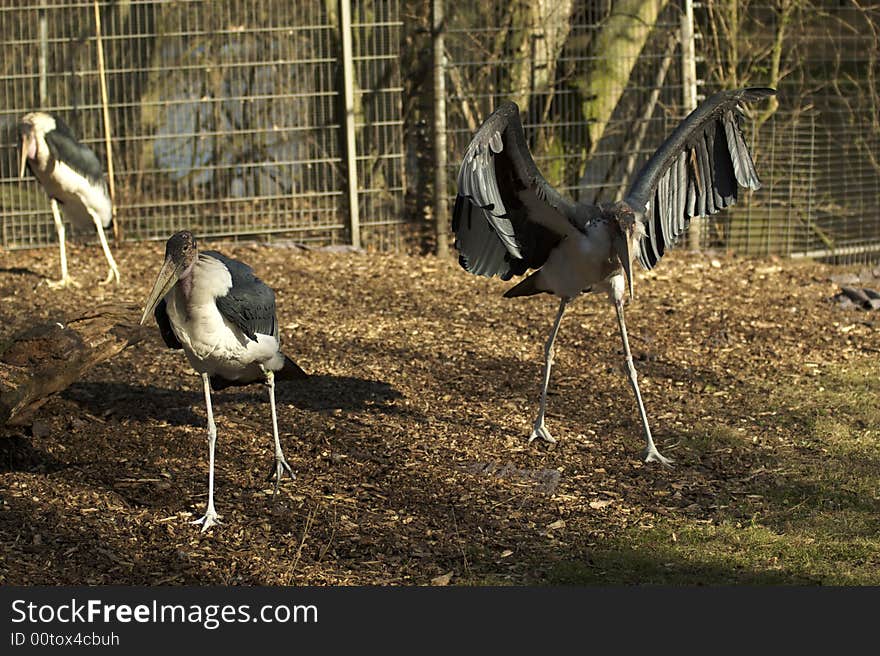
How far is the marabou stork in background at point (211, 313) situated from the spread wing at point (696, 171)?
1.99 metres

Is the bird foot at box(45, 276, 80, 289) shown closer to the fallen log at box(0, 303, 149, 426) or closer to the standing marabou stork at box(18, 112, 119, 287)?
the standing marabou stork at box(18, 112, 119, 287)

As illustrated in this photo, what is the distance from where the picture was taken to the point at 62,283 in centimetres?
919

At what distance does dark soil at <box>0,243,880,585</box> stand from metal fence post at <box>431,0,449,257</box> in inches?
47.4

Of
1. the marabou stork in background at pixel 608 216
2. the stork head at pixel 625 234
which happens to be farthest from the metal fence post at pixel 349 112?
the stork head at pixel 625 234

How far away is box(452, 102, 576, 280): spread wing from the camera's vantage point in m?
5.24

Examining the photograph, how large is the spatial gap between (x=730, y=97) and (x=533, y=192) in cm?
121

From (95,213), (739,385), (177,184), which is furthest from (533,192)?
(177,184)

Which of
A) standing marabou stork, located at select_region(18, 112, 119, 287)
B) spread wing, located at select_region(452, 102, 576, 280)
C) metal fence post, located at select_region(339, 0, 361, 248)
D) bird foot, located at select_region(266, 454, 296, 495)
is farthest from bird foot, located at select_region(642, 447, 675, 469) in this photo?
metal fence post, located at select_region(339, 0, 361, 248)

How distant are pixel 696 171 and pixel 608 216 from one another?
2.41 feet

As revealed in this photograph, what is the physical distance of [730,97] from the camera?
6094 mm

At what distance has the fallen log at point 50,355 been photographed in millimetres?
5512

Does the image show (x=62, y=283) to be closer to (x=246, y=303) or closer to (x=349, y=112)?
(x=349, y=112)

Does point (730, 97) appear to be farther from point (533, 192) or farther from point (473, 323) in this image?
point (473, 323)

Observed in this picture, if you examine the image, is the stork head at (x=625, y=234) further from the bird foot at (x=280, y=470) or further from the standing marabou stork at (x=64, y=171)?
the standing marabou stork at (x=64, y=171)
